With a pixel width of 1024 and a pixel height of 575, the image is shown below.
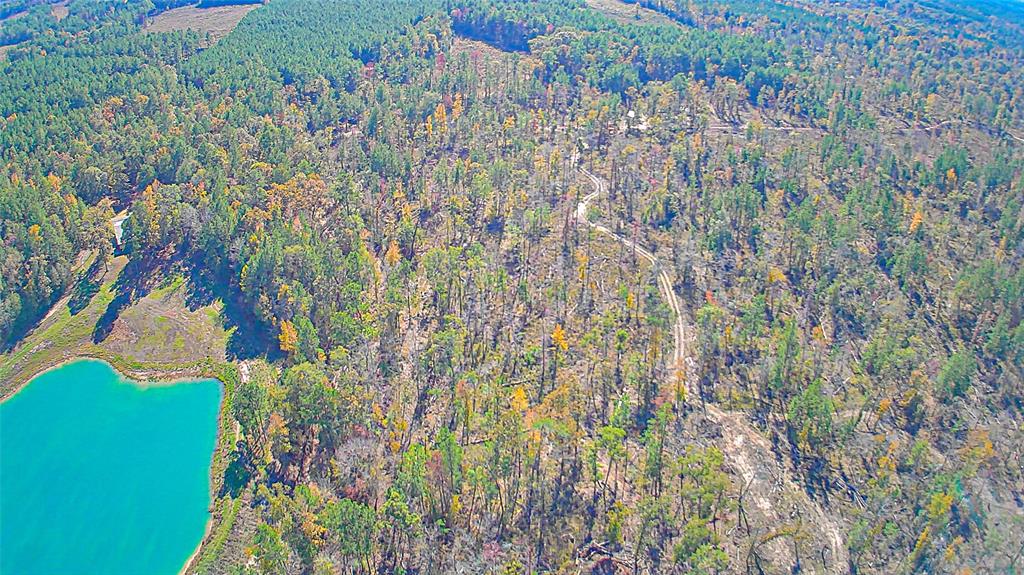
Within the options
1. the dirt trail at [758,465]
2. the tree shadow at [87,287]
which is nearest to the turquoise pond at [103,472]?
the tree shadow at [87,287]

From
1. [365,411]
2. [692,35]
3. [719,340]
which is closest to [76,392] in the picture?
[365,411]

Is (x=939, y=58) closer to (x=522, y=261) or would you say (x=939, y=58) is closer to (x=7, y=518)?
(x=522, y=261)

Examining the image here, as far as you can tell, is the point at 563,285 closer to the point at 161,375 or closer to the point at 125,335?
the point at 161,375

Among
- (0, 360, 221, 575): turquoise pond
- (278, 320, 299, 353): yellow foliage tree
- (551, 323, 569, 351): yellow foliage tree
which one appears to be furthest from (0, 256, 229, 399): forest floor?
(551, 323, 569, 351): yellow foliage tree

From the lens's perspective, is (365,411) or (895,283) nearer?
(365,411)

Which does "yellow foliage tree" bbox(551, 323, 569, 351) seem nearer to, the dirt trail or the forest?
the forest
